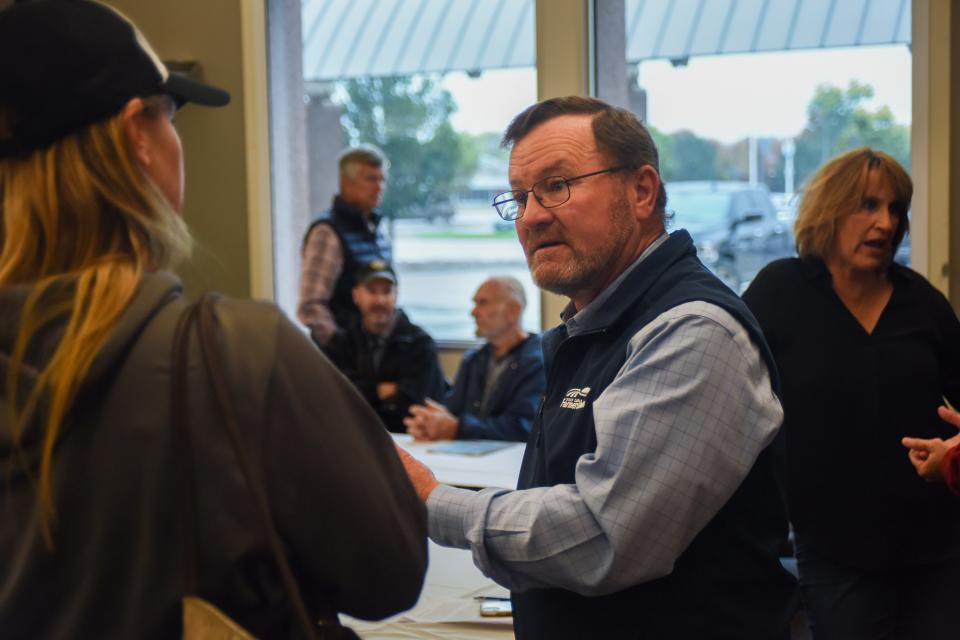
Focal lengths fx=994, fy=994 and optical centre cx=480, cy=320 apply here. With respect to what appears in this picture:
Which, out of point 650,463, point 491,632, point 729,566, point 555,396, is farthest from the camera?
point 491,632

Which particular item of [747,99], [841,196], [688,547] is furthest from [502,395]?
[688,547]

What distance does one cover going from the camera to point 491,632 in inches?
76.0

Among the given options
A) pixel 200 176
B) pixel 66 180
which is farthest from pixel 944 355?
pixel 200 176

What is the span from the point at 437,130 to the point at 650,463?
5.30m

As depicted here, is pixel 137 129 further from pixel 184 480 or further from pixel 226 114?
pixel 226 114

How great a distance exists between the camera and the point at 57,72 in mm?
949

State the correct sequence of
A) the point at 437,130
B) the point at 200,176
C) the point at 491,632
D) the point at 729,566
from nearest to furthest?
the point at 729,566 → the point at 491,632 → the point at 200,176 → the point at 437,130

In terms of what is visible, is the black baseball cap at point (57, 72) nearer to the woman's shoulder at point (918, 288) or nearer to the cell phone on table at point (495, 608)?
the cell phone on table at point (495, 608)

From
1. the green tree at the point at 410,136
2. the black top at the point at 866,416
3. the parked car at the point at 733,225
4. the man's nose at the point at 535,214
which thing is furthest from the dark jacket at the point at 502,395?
the green tree at the point at 410,136

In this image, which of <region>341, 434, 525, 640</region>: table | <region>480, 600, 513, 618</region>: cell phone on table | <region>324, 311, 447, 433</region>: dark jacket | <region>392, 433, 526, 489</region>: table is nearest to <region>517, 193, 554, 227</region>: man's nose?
<region>341, 434, 525, 640</region>: table

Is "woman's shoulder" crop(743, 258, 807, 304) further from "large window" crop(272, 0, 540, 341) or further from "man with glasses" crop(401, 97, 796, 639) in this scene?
"large window" crop(272, 0, 540, 341)

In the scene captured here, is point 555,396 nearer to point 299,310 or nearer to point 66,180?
point 66,180

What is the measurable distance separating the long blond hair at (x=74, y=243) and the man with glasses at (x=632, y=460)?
0.69 m

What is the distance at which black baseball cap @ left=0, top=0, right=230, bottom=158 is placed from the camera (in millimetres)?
948
